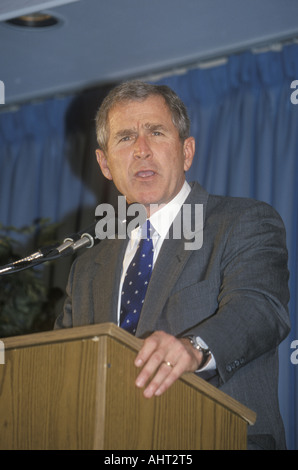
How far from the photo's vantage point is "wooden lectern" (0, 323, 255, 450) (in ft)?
4.71

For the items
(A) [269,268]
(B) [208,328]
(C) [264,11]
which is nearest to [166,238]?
(A) [269,268]

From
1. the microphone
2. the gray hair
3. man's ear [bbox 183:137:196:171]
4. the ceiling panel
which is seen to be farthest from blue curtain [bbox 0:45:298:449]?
the microphone

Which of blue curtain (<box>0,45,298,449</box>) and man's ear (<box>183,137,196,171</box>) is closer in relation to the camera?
man's ear (<box>183,137,196,171</box>)

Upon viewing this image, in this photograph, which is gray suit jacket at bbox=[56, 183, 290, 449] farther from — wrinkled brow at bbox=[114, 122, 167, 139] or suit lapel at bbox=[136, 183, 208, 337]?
wrinkled brow at bbox=[114, 122, 167, 139]

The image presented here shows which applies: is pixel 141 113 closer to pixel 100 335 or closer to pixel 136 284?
pixel 136 284

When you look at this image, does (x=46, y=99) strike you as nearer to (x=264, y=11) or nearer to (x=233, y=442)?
(x=264, y=11)

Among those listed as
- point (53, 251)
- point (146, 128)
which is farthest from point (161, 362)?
point (146, 128)

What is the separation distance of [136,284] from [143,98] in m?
0.80

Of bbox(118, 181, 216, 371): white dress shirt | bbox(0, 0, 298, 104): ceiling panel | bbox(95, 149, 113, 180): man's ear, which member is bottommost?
bbox(118, 181, 216, 371): white dress shirt

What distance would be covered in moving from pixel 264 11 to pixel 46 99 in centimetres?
185

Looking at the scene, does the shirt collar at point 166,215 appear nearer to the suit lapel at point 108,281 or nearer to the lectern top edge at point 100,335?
the suit lapel at point 108,281

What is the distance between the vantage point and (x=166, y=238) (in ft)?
7.94

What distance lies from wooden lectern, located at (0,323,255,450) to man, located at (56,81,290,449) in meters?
0.06
